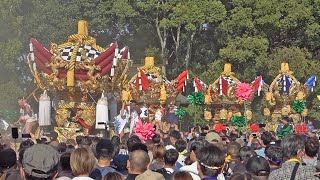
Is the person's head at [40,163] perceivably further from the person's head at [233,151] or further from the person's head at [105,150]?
the person's head at [233,151]

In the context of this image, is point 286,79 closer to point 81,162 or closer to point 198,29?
point 198,29

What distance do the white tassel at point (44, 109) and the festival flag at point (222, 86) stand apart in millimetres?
11240

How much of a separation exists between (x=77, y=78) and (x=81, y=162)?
1080cm

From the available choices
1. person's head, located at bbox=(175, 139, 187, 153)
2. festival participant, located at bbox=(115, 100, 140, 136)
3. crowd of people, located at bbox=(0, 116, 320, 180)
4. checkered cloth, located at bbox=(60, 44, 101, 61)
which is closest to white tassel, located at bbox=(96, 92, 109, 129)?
festival participant, located at bbox=(115, 100, 140, 136)

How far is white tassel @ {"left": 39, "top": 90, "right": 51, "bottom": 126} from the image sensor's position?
1600 centimetres

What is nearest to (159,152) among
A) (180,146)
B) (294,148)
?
(180,146)

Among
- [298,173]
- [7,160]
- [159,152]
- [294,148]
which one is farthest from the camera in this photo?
[159,152]

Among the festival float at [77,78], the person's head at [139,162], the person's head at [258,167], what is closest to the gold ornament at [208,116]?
the festival float at [77,78]

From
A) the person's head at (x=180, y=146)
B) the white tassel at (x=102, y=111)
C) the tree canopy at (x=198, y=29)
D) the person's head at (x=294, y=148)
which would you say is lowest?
the person's head at (x=180, y=146)

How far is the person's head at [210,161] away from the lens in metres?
5.21

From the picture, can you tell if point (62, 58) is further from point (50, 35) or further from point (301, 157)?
point (50, 35)

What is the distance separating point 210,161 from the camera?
521 centimetres

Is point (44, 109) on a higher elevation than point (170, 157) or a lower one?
higher

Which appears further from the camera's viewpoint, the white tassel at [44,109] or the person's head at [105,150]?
the white tassel at [44,109]
